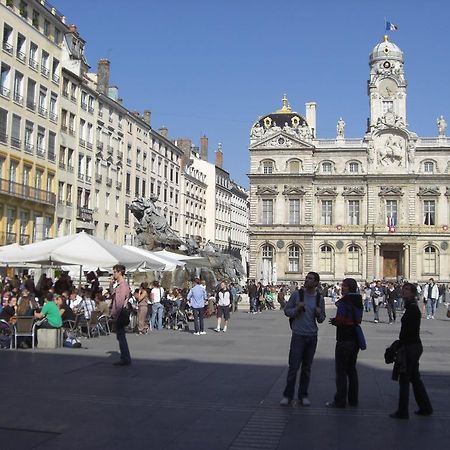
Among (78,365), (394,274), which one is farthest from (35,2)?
(394,274)

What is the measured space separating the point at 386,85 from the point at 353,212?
14306 millimetres

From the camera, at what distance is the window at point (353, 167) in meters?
68.0

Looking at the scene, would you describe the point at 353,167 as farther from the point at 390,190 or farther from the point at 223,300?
the point at 223,300

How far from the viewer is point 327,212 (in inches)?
2682

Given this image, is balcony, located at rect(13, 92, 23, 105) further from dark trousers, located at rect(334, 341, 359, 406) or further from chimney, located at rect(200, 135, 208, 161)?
chimney, located at rect(200, 135, 208, 161)

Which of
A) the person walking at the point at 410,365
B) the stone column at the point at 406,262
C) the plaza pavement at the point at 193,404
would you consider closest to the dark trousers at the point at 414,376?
the person walking at the point at 410,365

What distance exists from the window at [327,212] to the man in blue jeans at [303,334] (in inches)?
2344

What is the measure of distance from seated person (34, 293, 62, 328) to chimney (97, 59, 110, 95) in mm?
40650

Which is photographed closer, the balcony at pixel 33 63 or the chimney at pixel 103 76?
the balcony at pixel 33 63

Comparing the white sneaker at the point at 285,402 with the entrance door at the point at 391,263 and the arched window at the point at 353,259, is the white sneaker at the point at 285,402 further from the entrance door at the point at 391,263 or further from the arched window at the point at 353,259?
the entrance door at the point at 391,263

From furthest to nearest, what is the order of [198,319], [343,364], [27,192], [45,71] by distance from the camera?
[45,71] < [27,192] < [198,319] < [343,364]

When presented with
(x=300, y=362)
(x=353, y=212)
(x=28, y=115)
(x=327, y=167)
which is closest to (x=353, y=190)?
(x=353, y=212)

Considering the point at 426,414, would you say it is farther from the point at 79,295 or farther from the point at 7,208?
the point at 7,208

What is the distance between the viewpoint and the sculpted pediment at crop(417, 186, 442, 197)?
66.3 meters
